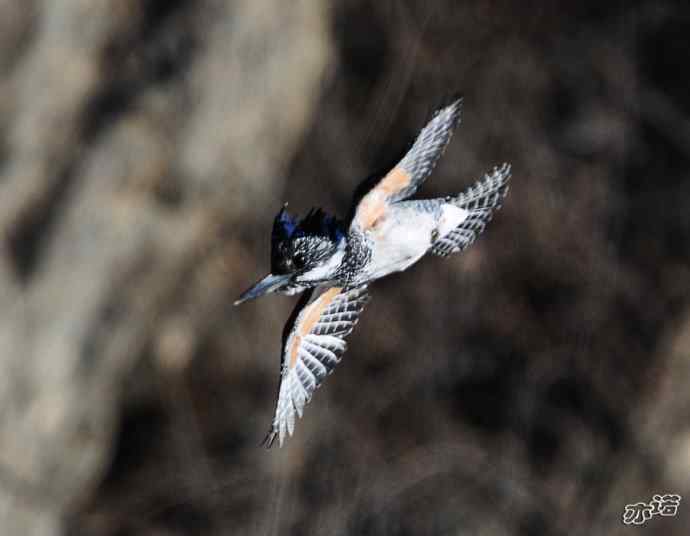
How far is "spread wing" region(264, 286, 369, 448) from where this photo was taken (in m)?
0.54

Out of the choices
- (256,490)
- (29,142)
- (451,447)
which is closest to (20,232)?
(29,142)

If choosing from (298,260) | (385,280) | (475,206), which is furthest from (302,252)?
(385,280)

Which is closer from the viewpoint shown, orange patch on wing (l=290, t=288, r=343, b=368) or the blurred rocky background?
orange patch on wing (l=290, t=288, r=343, b=368)

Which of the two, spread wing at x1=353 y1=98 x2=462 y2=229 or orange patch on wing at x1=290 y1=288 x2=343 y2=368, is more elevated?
spread wing at x1=353 y1=98 x2=462 y2=229

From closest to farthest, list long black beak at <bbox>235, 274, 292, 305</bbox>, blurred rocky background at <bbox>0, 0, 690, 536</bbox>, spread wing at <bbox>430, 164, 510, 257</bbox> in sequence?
long black beak at <bbox>235, 274, 292, 305</bbox>, spread wing at <bbox>430, 164, 510, 257</bbox>, blurred rocky background at <bbox>0, 0, 690, 536</bbox>

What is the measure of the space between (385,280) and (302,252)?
70.6 inches

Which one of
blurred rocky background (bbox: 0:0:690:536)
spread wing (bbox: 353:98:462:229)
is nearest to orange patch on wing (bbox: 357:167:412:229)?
spread wing (bbox: 353:98:462:229)

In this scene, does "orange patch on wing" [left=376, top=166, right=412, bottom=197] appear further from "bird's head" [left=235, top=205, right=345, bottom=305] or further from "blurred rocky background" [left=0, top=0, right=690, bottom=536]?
"blurred rocky background" [left=0, top=0, right=690, bottom=536]

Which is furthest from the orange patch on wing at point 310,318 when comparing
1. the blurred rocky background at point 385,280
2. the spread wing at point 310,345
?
the blurred rocky background at point 385,280

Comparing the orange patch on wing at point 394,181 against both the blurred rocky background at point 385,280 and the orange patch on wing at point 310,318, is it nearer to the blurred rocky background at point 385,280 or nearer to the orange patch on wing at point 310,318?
the orange patch on wing at point 310,318

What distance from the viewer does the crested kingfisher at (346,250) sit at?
0.50 meters

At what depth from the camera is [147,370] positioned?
8.29 ft

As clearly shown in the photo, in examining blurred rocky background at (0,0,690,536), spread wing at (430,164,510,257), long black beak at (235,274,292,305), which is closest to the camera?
long black beak at (235,274,292,305)

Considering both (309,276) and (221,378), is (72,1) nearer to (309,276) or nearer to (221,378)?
(221,378)
